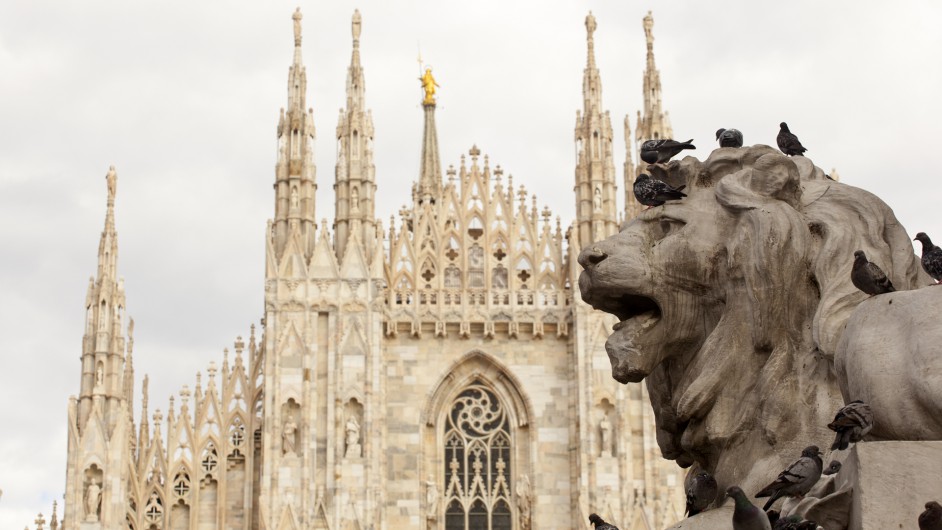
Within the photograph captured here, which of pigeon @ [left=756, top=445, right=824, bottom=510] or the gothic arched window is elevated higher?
the gothic arched window

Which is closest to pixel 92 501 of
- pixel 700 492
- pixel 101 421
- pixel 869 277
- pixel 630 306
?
pixel 101 421

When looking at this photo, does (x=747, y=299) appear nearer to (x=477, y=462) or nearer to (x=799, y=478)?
(x=799, y=478)

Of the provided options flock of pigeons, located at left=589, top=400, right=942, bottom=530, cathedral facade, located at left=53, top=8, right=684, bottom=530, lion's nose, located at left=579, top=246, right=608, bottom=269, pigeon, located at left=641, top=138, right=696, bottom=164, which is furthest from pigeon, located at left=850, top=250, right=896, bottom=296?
cathedral facade, located at left=53, top=8, right=684, bottom=530

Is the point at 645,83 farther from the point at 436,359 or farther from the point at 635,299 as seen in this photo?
the point at 635,299

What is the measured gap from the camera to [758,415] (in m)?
4.62

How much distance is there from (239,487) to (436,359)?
3902mm

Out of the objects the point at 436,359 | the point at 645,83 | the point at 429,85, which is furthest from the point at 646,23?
the point at 429,85

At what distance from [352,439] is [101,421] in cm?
405

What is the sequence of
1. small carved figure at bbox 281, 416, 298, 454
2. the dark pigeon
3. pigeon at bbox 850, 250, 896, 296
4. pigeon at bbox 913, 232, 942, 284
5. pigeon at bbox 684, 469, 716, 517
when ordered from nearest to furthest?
the dark pigeon → pigeon at bbox 850, 250, 896, 296 → pigeon at bbox 913, 232, 942, 284 → pigeon at bbox 684, 469, 716, 517 → small carved figure at bbox 281, 416, 298, 454

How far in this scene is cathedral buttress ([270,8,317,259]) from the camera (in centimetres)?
2733

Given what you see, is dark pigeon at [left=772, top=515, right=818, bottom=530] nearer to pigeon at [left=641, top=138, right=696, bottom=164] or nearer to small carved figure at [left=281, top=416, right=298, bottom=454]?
pigeon at [left=641, top=138, right=696, bottom=164]

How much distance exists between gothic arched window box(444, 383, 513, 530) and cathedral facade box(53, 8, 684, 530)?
Result: 3 centimetres

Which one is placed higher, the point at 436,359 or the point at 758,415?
the point at 436,359

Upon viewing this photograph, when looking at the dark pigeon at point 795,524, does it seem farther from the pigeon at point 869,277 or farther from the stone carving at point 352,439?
the stone carving at point 352,439
